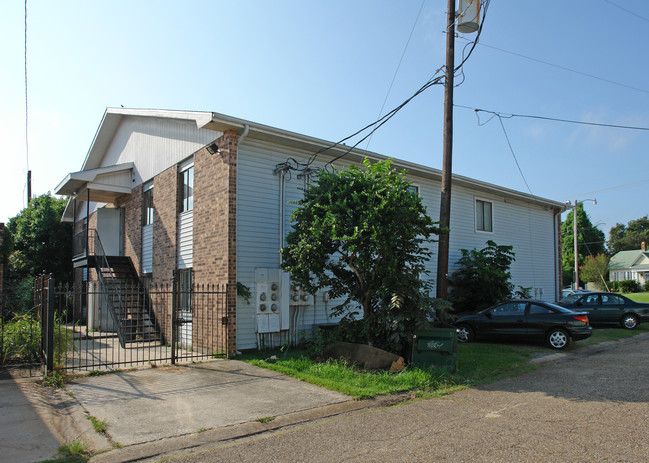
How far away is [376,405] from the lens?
6.60 meters

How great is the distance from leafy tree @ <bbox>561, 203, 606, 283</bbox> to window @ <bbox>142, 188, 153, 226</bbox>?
42.7 meters

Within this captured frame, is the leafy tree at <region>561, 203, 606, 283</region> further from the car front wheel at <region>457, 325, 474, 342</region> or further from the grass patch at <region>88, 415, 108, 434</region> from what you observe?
the grass patch at <region>88, 415, 108, 434</region>

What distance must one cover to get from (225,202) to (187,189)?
2694 mm

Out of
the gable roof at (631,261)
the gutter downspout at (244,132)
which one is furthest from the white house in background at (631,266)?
the gutter downspout at (244,132)

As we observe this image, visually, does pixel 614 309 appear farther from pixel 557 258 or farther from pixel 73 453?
pixel 73 453

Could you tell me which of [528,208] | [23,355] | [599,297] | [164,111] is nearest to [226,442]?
[23,355]

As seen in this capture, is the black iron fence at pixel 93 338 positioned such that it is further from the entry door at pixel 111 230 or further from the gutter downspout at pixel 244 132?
the entry door at pixel 111 230

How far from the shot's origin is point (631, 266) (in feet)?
190

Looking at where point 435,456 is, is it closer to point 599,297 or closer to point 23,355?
point 23,355

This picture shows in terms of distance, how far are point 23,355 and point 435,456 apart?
7980mm

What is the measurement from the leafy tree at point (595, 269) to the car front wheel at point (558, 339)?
119 ft

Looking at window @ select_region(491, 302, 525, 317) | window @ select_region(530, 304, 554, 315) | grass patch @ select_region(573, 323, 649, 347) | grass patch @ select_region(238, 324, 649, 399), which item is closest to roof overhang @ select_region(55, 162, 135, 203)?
grass patch @ select_region(238, 324, 649, 399)

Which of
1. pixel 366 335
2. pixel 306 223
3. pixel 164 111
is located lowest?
pixel 366 335

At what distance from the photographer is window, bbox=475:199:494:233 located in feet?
59.6
